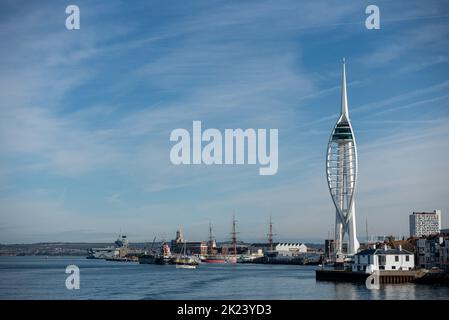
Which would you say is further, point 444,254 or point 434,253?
point 434,253

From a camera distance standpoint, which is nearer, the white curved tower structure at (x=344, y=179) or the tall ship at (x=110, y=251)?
the white curved tower structure at (x=344, y=179)

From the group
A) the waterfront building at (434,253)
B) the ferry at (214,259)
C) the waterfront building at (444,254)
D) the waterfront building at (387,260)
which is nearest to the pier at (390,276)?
the waterfront building at (387,260)

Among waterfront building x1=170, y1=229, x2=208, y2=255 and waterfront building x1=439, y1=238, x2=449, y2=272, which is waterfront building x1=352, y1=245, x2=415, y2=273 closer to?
waterfront building x1=439, y1=238, x2=449, y2=272

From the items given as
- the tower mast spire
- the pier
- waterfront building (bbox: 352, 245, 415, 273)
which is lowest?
the pier

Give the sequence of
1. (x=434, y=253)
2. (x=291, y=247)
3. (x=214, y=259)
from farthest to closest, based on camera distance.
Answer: (x=291, y=247) < (x=214, y=259) < (x=434, y=253)

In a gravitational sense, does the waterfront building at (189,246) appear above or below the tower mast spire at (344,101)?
below

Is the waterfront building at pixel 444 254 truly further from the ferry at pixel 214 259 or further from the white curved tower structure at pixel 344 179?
the ferry at pixel 214 259

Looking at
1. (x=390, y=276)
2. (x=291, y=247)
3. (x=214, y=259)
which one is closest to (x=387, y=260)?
(x=390, y=276)

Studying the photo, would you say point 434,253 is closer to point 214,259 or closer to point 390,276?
point 390,276

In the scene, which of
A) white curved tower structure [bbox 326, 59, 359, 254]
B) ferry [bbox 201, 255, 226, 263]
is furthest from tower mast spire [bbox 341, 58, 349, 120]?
ferry [bbox 201, 255, 226, 263]

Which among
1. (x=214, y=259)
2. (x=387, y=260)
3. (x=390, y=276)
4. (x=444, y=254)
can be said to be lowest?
(x=214, y=259)
